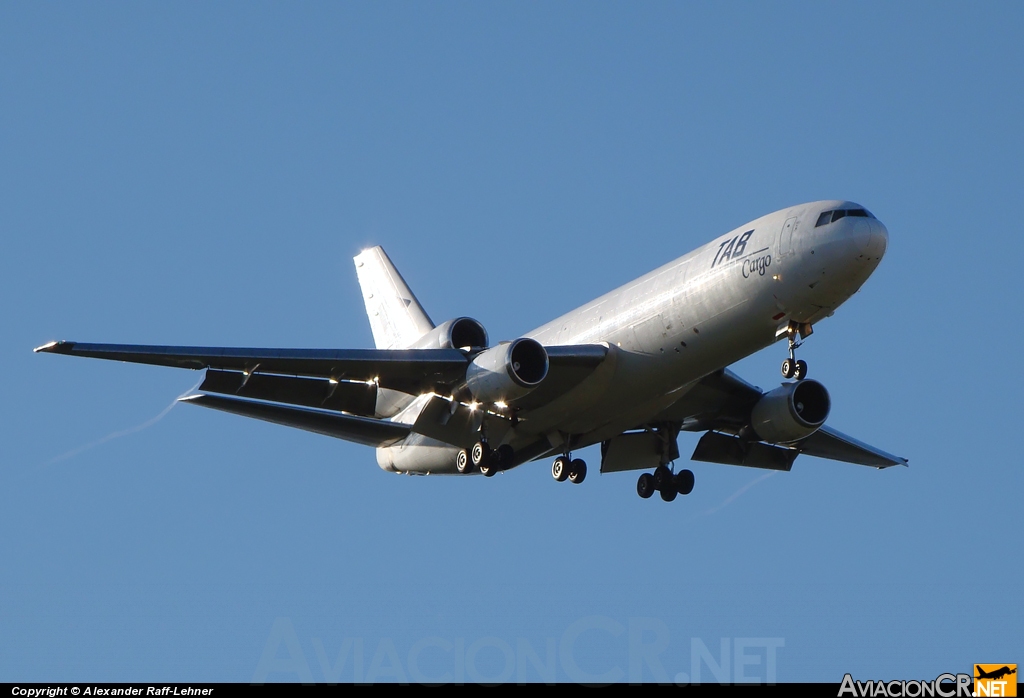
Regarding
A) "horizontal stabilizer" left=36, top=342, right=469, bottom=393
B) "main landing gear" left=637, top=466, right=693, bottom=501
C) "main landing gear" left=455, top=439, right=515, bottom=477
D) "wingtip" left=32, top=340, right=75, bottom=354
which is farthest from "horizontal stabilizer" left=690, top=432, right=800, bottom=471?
"wingtip" left=32, top=340, right=75, bottom=354

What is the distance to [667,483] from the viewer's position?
37000 millimetres

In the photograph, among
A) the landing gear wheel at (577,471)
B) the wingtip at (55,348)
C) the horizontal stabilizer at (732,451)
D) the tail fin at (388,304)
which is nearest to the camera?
the wingtip at (55,348)

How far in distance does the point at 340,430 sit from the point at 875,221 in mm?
14974

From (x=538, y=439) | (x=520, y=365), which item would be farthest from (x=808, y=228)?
(x=538, y=439)

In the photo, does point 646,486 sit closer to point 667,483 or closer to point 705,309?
point 667,483

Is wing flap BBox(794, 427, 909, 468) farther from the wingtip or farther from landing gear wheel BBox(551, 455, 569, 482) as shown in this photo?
the wingtip

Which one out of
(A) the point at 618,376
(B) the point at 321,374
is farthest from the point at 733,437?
(B) the point at 321,374

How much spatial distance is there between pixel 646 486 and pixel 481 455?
5.69 metres

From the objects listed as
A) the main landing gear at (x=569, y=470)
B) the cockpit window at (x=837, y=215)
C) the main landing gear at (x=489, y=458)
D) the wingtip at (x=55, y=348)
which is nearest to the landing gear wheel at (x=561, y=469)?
the main landing gear at (x=569, y=470)

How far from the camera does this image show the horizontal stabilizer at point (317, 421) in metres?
34.1

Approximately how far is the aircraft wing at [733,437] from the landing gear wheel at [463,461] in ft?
17.1

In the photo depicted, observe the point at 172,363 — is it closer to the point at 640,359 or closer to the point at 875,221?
the point at 640,359

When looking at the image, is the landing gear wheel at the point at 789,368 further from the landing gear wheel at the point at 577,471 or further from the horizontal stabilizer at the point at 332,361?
the horizontal stabilizer at the point at 332,361

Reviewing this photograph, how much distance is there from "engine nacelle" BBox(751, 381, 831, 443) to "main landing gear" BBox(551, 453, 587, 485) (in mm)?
4815
